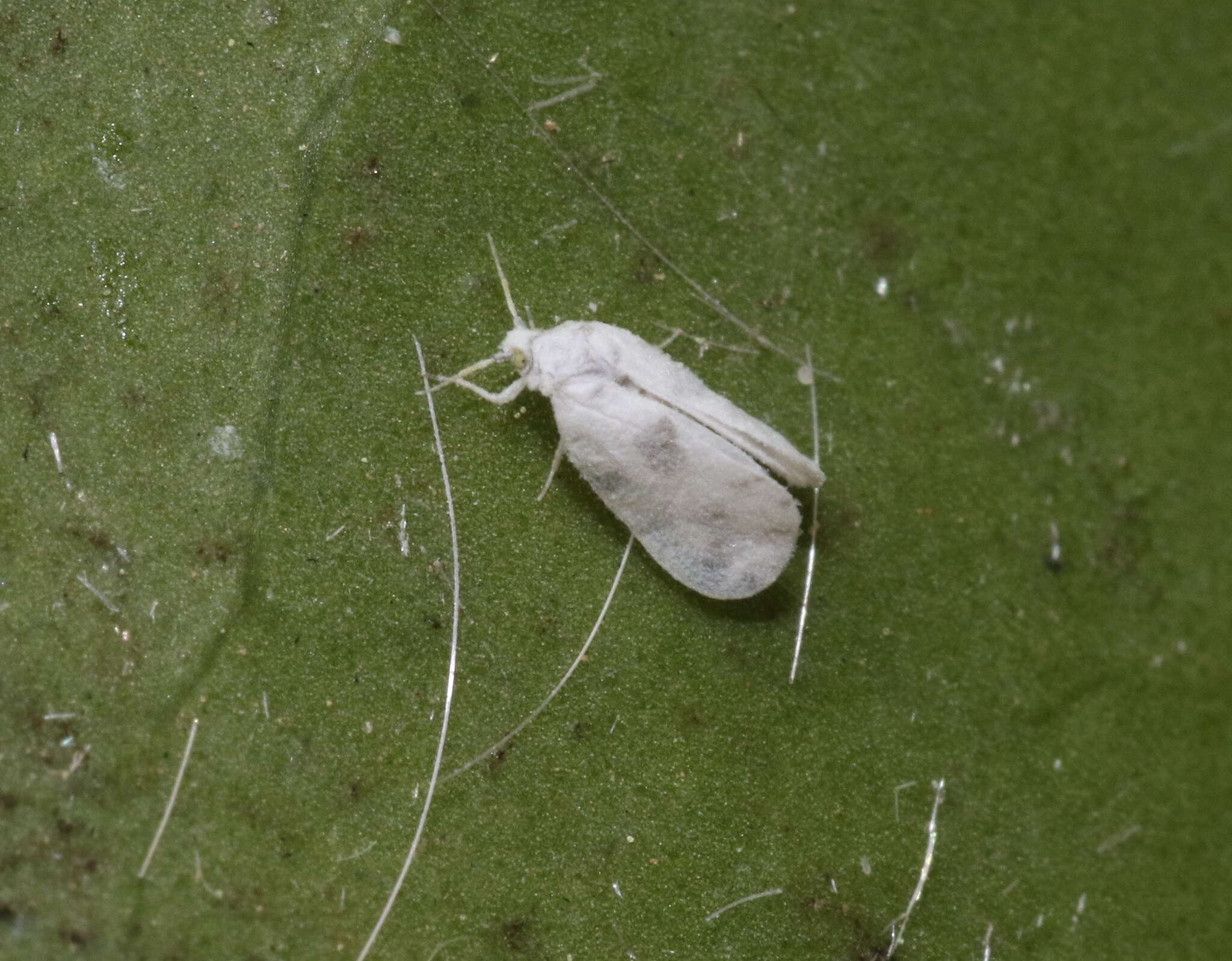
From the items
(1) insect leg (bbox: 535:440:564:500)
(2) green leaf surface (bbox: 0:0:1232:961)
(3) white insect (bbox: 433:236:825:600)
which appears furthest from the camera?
(1) insect leg (bbox: 535:440:564:500)

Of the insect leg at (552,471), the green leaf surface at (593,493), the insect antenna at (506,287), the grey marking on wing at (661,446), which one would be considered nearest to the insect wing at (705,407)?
the grey marking on wing at (661,446)

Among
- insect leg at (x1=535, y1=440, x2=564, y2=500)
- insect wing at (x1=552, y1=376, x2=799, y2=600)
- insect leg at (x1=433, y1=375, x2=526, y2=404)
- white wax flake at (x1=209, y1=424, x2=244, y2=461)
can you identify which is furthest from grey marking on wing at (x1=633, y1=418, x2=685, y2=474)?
white wax flake at (x1=209, y1=424, x2=244, y2=461)

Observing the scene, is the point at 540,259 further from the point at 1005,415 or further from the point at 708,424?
the point at 1005,415

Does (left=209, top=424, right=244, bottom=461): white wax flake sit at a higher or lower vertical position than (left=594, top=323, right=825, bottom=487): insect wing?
higher

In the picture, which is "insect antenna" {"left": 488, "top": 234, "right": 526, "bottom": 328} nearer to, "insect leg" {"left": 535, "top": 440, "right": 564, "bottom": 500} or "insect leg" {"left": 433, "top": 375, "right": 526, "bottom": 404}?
"insect leg" {"left": 433, "top": 375, "right": 526, "bottom": 404}

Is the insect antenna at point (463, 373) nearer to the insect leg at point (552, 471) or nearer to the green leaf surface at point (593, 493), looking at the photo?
the green leaf surface at point (593, 493)

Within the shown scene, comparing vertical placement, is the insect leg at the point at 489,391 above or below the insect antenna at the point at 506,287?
below
